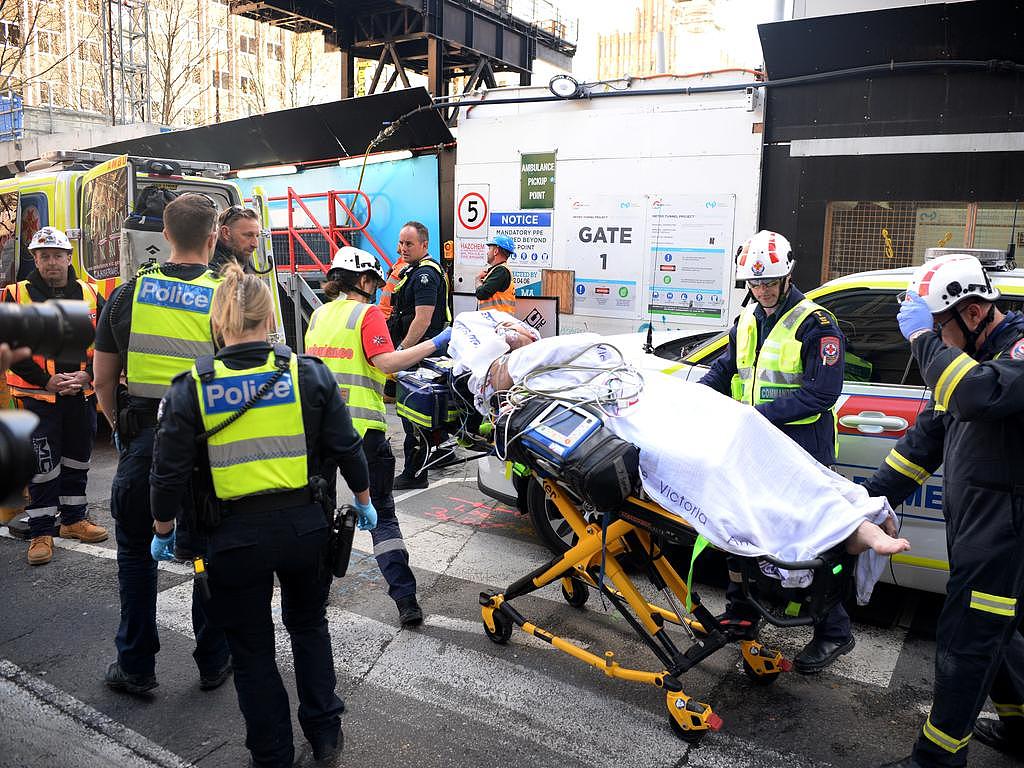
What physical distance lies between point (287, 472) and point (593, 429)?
1142 millimetres

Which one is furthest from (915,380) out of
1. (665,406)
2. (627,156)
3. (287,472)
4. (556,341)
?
(627,156)

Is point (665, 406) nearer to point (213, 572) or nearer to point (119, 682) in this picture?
point (213, 572)

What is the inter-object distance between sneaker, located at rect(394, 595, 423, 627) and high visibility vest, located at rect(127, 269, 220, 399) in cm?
157

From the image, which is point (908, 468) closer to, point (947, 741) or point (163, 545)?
point (947, 741)

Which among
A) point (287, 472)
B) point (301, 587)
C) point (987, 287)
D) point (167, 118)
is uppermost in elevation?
point (167, 118)

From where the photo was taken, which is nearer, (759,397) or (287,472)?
(287,472)

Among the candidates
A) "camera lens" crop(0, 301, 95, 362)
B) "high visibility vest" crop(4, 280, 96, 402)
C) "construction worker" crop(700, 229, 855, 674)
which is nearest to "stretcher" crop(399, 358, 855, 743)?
"construction worker" crop(700, 229, 855, 674)

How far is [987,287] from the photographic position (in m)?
2.83

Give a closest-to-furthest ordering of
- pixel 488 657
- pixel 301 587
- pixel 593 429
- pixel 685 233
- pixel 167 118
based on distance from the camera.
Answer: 1. pixel 301 587
2. pixel 593 429
3. pixel 488 657
4. pixel 685 233
5. pixel 167 118

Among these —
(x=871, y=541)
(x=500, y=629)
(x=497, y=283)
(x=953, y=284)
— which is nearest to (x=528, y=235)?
(x=497, y=283)

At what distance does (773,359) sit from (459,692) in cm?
208

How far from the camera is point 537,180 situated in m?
9.77

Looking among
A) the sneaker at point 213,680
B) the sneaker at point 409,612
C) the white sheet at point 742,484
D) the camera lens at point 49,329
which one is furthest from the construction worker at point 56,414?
the white sheet at point 742,484

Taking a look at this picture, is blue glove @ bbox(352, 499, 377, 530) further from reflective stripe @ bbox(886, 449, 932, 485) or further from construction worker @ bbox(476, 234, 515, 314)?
construction worker @ bbox(476, 234, 515, 314)
